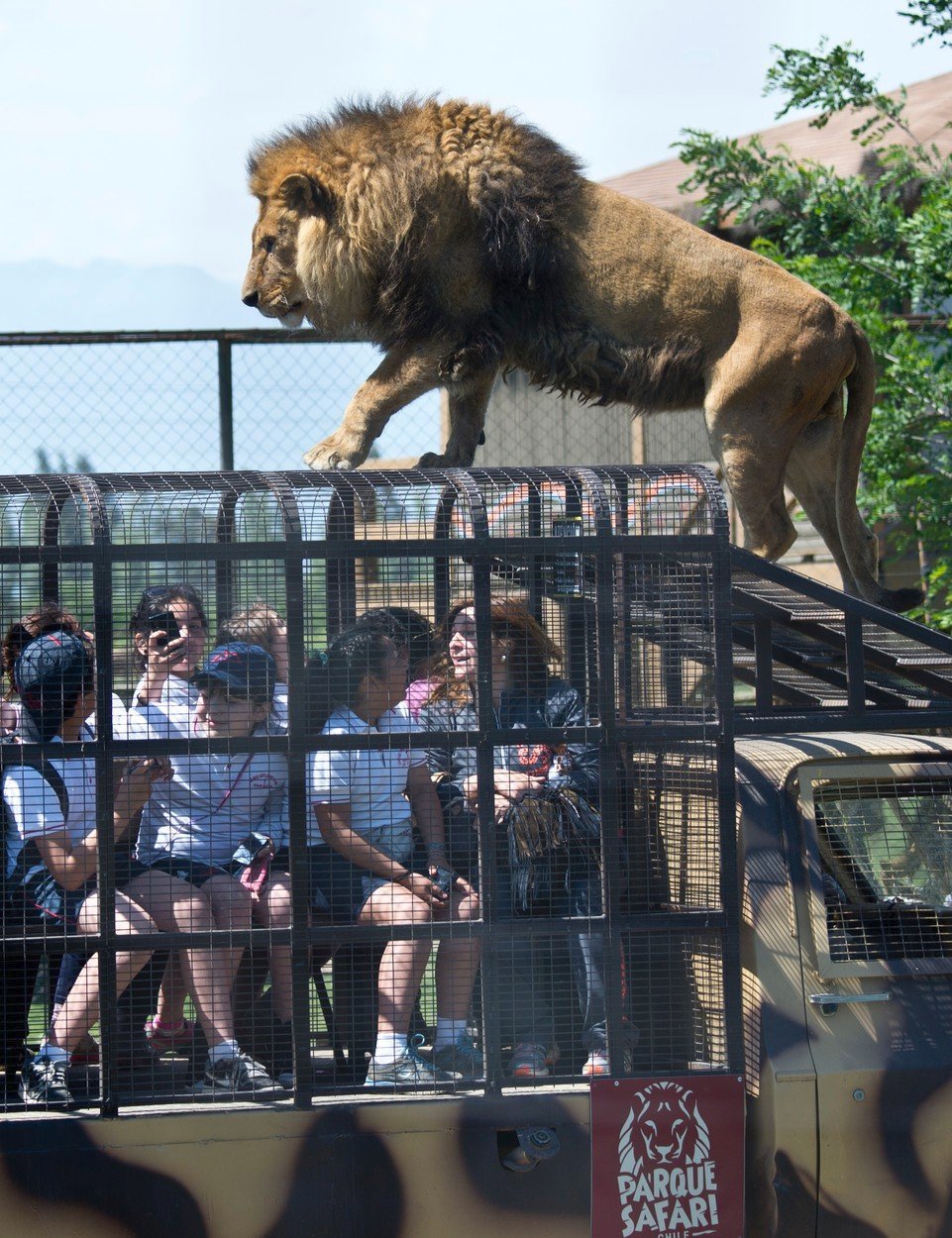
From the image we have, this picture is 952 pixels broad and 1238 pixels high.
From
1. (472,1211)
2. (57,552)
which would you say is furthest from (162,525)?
(472,1211)

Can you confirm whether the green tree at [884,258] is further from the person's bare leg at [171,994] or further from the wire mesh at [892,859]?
the person's bare leg at [171,994]

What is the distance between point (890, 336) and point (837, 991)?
16.4 ft

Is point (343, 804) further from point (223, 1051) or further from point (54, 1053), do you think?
point (54, 1053)

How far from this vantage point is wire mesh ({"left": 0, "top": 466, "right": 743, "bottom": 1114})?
9.40 ft

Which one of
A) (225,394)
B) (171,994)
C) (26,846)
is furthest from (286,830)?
(225,394)

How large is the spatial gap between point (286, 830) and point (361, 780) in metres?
0.21

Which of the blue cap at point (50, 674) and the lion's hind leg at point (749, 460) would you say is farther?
the lion's hind leg at point (749, 460)

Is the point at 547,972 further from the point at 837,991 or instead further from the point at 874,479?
the point at 874,479

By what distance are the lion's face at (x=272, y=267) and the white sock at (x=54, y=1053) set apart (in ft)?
8.80

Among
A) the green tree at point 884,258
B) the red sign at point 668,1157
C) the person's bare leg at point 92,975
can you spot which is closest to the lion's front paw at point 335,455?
the person's bare leg at point 92,975

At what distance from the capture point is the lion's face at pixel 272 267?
4.56 meters

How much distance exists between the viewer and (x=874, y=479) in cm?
716

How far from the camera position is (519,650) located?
9.96 ft

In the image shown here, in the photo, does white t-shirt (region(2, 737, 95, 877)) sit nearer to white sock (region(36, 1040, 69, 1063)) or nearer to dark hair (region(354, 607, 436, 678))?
white sock (region(36, 1040, 69, 1063))
